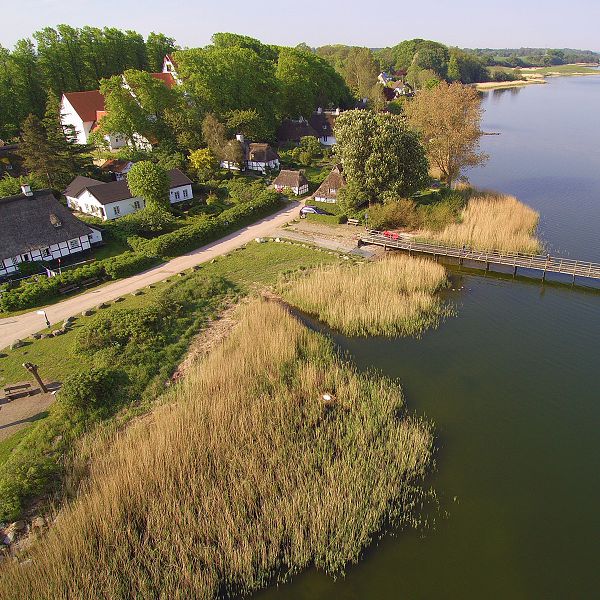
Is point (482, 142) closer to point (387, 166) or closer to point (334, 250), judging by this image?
point (387, 166)

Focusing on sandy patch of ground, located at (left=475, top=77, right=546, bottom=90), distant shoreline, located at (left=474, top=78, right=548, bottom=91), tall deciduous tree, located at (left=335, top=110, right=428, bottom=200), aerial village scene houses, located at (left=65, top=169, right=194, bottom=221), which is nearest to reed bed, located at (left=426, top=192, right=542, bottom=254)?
tall deciduous tree, located at (left=335, top=110, right=428, bottom=200)

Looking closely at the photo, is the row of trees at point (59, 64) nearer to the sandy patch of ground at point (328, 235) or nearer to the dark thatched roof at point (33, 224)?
the dark thatched roof at point (33, 224)

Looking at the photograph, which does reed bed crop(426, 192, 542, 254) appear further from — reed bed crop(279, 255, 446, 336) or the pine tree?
the pine tree

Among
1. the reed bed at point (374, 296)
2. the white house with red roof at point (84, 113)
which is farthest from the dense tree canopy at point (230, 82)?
the reed bed at point (374, 296)

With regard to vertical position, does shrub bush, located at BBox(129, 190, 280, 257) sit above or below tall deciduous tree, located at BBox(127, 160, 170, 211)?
below

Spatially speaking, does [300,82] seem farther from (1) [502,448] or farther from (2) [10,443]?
(2) [10,443]
